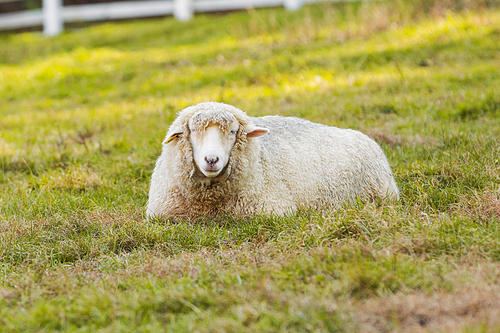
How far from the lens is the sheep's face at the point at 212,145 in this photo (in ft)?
10.4

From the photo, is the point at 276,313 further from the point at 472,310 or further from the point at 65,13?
the point at 65,13

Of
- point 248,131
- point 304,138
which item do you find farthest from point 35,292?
point 304,138

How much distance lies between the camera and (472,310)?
2.13m

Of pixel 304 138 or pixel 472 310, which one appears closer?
pixel 472 310

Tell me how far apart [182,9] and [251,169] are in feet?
34.8

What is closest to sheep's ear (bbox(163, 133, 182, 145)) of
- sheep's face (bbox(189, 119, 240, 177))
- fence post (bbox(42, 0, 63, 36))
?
sheep's face (bbox(189, 119, 240, 177))

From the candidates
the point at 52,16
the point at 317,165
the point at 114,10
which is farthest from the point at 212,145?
the point at 52,16

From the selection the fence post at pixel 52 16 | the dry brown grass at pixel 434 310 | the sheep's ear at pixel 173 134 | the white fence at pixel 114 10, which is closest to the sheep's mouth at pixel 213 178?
the sheep's ear at pixel 173 134

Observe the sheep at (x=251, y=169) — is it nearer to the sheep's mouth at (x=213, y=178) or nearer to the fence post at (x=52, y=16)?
the sheep's mouth at (x=213, y=178)

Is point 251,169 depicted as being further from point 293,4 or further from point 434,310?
point 293,4

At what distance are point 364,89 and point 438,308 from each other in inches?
193

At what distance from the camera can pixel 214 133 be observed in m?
3.31

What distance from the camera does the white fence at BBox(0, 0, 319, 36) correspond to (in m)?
12.8

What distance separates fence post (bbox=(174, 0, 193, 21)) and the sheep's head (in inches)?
405
